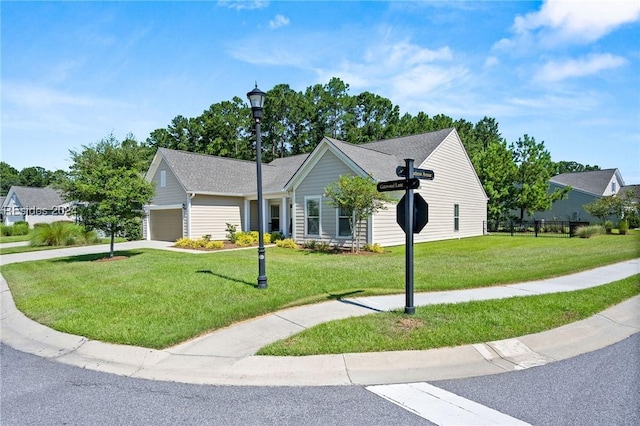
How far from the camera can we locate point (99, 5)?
9.93 metres

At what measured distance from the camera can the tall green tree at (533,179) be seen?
2812 centimetres

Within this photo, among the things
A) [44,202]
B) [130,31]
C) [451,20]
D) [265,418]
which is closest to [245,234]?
[130,31]

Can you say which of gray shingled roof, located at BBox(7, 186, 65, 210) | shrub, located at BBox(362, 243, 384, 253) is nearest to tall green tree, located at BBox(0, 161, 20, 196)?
gray shingled roof, located at BBox(7, 186, 65, 210)

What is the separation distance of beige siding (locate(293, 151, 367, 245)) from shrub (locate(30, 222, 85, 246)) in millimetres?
12408

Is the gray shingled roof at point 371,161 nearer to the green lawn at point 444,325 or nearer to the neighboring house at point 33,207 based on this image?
the green lawn at point 444,325

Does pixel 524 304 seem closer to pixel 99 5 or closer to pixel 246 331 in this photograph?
pixel 246 331

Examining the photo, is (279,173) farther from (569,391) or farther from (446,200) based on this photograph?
(569,391)

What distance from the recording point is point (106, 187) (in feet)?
43.3

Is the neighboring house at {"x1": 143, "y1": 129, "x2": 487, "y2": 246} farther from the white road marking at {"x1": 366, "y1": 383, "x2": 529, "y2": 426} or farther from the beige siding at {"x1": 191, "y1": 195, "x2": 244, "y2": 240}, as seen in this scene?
the white road marking at {"x1": 366, "y1": 383, "x2": 529, "y2": 426}

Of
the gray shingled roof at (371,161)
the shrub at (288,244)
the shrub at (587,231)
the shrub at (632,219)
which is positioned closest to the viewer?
the gray shingled roof at (371,161)

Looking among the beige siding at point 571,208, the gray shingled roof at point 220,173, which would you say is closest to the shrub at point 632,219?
the beige siding at point 571,208

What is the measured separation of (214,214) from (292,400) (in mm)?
19367

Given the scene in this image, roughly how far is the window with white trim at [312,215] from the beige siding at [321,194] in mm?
175

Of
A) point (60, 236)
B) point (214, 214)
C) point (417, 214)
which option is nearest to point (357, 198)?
point (417, 214)
